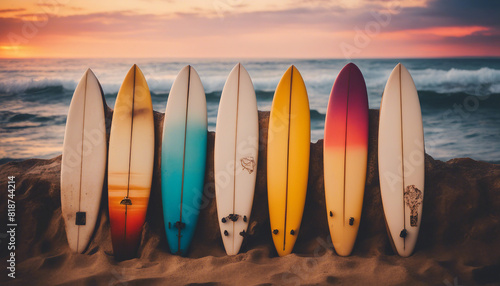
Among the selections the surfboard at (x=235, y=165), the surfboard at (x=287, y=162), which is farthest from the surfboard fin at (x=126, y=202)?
the surfboard at (x=287, y=162)

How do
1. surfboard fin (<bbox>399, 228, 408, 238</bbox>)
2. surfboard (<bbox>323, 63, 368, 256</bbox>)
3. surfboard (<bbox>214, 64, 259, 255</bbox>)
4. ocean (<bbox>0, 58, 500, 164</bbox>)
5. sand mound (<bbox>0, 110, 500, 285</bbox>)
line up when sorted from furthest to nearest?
ocean (<bbox>0, 58, 500, 164</bbox>) < surfboard (<bbox>214, 64, 259, 255</bbox>) < surfboard (<bbox>323, 63, 368, 256</bbox>) < surfboard fin (<bbox>399, 228, 408, 238</bbox>) < sand mound (<bbox>0, 110, 500, 285</bbox>)

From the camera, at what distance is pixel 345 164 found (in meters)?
3.72

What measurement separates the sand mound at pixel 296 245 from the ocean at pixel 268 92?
16.9ft

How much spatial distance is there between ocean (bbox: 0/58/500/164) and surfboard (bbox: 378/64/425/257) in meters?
5.00

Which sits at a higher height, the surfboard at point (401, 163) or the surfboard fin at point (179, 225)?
the surfboard at point (401, 163)

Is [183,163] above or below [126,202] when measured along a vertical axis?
above

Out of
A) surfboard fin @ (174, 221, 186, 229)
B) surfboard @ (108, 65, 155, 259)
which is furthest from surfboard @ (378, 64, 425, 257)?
surfboard @ (108, 65, 155, 259)

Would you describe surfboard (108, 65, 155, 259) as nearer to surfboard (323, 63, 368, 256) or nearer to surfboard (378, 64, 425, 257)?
surfboard (323, 63, 368, 256)

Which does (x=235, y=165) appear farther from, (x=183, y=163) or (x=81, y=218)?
(x=81, y=218)

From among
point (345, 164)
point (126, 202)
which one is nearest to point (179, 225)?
point (126, 202)

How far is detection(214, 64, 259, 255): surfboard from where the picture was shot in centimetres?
371

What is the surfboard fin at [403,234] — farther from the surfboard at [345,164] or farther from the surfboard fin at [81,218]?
the surfboard fin at [81,218]

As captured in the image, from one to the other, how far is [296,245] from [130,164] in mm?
1804

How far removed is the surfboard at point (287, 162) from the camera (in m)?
3.69
